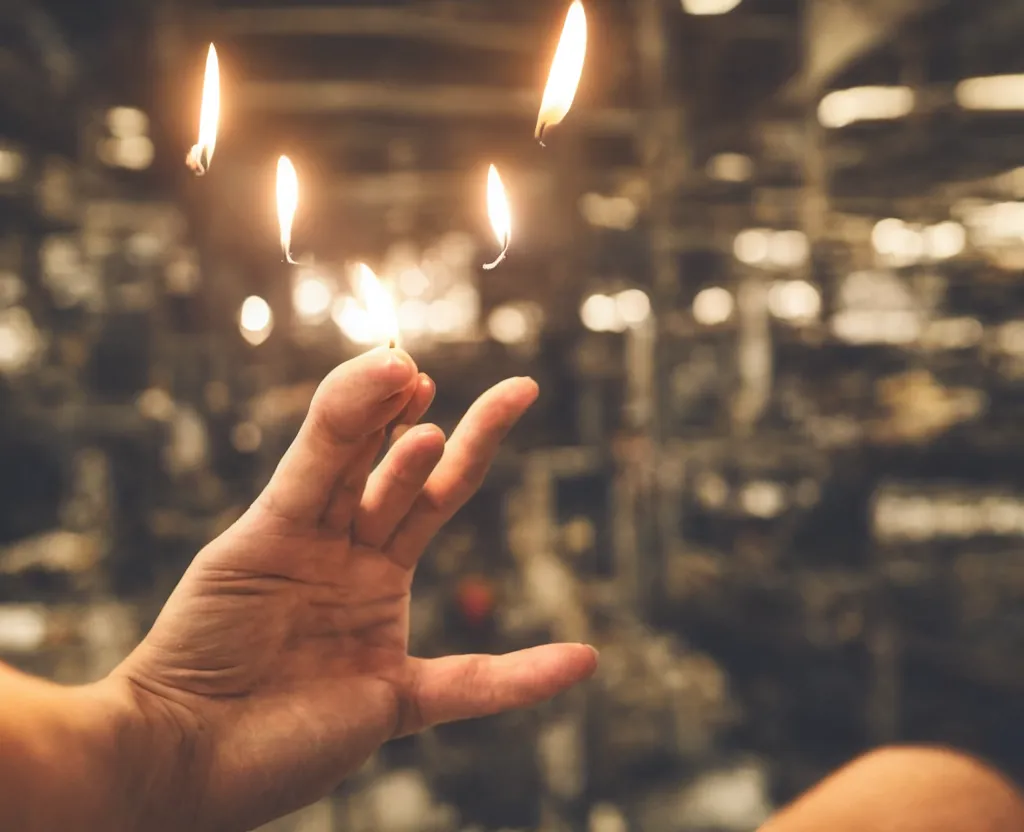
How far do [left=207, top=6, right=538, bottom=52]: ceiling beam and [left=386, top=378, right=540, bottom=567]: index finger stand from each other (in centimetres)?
206

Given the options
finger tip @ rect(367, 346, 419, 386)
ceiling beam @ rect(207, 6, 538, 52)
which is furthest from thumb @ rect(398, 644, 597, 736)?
ceiling beam @ rect(207, 6, 538, 52)

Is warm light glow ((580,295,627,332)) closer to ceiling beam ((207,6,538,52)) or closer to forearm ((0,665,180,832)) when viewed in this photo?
ceiling beam ((207,6,538,52))

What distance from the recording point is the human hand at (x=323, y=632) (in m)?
0.81

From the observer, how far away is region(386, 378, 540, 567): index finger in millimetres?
932

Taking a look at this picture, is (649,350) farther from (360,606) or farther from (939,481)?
(360,606)

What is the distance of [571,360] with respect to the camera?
296cm

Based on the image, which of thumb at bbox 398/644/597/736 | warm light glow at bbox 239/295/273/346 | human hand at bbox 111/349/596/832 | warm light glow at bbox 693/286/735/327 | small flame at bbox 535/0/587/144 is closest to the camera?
small flame at bbox 535/0/587/144

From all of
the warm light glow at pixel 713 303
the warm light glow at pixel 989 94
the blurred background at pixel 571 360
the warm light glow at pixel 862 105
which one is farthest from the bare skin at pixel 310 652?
the warm light glow at pixel 713 303

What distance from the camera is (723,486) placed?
11.2ft

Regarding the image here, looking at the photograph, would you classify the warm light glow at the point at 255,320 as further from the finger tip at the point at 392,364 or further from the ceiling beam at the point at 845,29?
the finger tip at the point at 392,364

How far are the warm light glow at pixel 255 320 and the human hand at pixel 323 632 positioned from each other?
7.07ft

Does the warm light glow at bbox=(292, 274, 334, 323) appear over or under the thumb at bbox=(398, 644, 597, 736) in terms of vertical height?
over

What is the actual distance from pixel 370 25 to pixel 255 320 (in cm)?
114

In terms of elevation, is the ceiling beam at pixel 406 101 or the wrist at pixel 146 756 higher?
the ceiling beam at pixel 406 101
